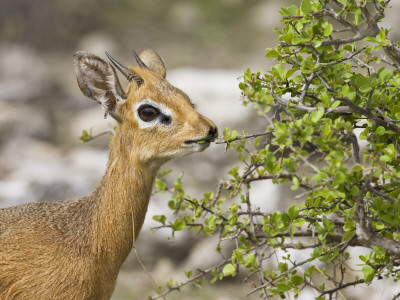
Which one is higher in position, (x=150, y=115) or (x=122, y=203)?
(x=150, y=115)

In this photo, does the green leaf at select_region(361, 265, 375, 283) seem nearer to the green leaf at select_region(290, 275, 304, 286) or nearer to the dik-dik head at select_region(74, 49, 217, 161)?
the green leaf at select_region(290, 275, 304, 286)

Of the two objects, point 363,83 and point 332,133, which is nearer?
point 332,133

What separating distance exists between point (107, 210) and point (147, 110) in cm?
73

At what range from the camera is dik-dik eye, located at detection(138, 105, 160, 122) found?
469 centimetres

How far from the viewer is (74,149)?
36.4 ft

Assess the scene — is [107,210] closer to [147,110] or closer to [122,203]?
[122,203]

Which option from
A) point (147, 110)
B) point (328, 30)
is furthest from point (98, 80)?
→ point (328, 30)

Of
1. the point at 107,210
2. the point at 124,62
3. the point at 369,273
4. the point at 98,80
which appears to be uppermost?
the point at 124,62

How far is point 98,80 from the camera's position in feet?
15.8

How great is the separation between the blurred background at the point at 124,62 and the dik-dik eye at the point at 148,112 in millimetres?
2093

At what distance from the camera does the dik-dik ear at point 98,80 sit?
15.6 ft

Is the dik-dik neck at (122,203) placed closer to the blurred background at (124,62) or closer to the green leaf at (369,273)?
the green leaf at (369,273)

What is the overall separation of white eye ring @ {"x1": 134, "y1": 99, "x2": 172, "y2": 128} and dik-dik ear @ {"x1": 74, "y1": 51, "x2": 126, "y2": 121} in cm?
18

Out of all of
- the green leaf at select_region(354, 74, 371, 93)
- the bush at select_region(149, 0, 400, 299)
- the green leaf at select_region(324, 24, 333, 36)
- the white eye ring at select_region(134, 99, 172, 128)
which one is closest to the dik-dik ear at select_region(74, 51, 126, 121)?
the white eye ring at select_region(134, 99, 172, 128)
